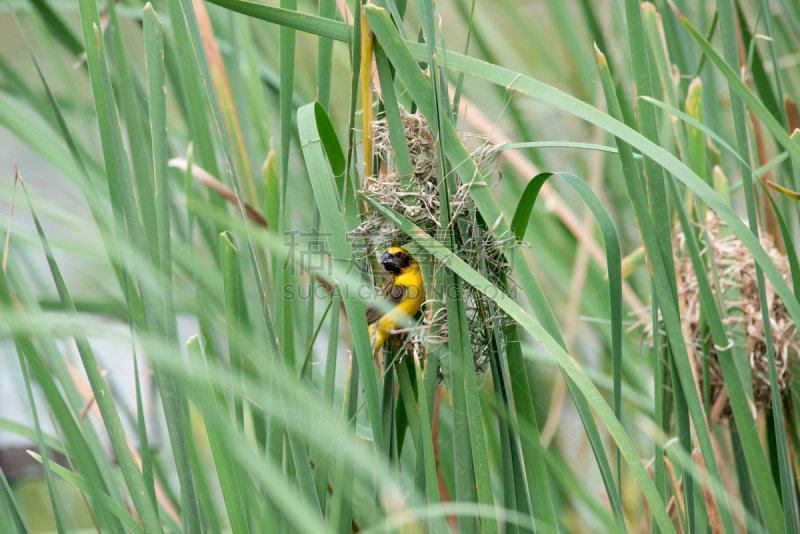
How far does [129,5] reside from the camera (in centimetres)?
120

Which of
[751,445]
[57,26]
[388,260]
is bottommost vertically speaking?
[751,445]

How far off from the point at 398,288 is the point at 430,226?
0.17 metres

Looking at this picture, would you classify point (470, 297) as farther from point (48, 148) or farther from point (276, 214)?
point (48, 148)

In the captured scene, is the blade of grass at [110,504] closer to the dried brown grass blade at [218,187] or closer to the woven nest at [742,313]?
the dried brown grass blade at [218,187]

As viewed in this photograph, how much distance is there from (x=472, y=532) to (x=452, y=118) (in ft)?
1.63

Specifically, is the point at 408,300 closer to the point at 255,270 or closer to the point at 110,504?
the point at 255,270

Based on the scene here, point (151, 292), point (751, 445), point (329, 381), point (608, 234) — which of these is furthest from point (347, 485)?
point (751, 445)

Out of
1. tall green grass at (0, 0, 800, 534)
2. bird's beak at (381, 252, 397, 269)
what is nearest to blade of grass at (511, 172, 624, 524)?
tall green grass at (0, 0, 800, 534)

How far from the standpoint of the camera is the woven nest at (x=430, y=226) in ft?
2.02

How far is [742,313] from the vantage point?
3.48 feet

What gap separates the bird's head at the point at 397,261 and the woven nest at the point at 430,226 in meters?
0.04

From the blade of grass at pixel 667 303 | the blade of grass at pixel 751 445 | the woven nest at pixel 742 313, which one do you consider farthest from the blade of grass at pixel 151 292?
the woven nest at pixel 742 313

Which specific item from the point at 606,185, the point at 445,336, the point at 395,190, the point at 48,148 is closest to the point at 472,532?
the point at 445,336

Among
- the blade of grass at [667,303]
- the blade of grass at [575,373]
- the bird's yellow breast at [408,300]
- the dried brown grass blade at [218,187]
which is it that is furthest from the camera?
the dried brown grass blade at [218,187]
